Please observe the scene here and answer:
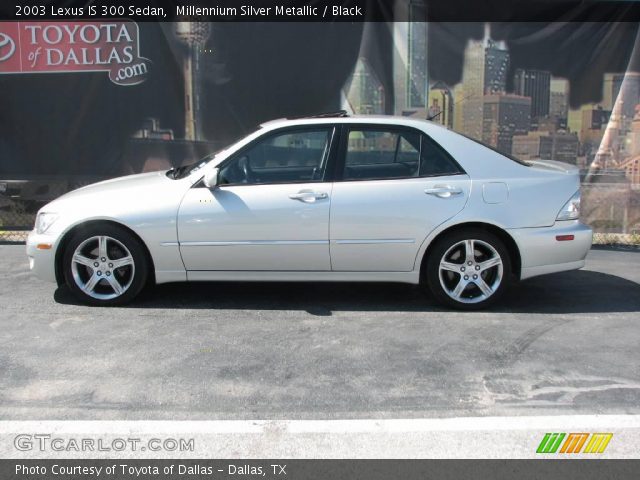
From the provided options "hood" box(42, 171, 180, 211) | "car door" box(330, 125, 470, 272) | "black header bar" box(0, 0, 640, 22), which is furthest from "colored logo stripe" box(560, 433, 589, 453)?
"black header bar" box(0, 0, 640, 22)

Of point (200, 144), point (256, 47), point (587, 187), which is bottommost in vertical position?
point (587, 187)

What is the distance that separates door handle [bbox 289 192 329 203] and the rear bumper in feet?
5.06

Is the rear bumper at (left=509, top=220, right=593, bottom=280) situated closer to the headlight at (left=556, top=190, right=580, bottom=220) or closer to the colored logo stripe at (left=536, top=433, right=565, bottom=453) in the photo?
the headlight at (left=556, top=190, right=580, bottom=220)

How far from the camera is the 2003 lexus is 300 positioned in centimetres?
512

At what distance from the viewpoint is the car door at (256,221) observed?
5.11 metres

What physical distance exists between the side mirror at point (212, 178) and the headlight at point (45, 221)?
1.30 m

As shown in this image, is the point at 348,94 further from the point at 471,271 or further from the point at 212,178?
the point at 471,271

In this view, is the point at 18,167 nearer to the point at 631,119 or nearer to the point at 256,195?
the point at 256,195

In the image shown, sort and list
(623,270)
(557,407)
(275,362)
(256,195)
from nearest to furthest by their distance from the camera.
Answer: (557,407)
(275,362)
(256,195)
(623,270)

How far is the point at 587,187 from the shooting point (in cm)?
813

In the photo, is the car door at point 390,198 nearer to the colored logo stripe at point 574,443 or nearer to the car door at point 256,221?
the car door at point 256,221

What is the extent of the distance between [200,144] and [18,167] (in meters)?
2.38

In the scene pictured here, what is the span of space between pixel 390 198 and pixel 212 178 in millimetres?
1422
